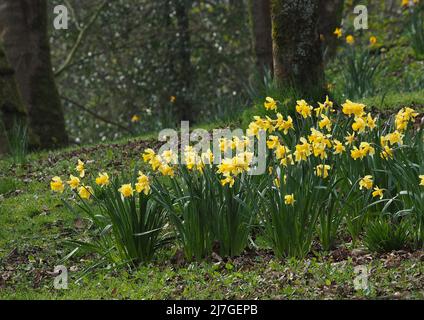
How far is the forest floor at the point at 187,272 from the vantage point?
5066 mm

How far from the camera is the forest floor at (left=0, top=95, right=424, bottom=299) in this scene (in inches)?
199

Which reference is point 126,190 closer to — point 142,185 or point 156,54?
point 142,185

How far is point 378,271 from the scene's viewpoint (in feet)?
17.2

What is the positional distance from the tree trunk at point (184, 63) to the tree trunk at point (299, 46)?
6.91 metres

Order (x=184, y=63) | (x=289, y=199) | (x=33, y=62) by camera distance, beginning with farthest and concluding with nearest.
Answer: (x=184, y=63) < (x=33, y=62) < (x=289, y=199)

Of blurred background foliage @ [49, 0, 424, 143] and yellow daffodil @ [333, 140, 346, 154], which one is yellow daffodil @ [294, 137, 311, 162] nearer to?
yellow daffodil @ [333, 140, 346, 154]

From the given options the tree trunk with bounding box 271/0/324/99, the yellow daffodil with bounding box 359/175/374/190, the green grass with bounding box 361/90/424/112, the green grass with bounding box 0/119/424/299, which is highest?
the tree trunk with bounding box 271/0/324/99

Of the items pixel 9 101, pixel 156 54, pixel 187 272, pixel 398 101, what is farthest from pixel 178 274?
pixel 156 54

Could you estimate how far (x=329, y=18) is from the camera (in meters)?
14.3

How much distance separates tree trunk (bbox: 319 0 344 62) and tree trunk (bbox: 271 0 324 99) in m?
5.39

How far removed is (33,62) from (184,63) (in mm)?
4211

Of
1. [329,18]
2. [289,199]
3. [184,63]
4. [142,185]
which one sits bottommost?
[289,199]

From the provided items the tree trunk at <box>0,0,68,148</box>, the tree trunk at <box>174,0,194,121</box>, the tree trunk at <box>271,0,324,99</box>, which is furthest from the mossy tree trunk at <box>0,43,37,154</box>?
the tree trunk at <box>174,0,194,121</box>

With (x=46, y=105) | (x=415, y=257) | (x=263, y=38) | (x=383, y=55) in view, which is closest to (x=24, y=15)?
(x=46, y=105)
